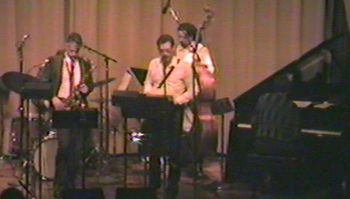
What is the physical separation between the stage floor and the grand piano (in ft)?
1.23

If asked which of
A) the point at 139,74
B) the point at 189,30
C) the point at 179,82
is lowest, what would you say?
the point at 179,82

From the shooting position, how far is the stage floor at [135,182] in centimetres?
678

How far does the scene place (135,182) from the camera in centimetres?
755

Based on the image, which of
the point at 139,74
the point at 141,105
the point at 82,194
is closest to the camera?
the point at 82,194

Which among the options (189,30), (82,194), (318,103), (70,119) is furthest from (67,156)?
(318,103)

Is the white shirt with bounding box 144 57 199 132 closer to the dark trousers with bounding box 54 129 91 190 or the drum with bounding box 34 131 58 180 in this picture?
the dark trousers with bounding box 54 129 91 190

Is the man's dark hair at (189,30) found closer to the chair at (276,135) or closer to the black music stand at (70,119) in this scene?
the chair at (276,135)

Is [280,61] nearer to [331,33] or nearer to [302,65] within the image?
[331,33]

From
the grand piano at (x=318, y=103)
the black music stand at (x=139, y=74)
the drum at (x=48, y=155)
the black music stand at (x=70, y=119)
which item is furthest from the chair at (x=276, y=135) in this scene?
the drum at (x=48, y=155)

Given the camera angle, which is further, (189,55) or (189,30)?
(189,55)

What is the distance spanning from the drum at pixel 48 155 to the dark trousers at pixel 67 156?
1.30ft

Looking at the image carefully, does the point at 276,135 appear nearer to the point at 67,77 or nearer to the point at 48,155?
the point at 67,77

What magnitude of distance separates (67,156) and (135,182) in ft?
3.78

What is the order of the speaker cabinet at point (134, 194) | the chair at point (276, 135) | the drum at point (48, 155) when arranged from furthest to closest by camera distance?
1. the drum at point (48, 155)
2. the chair at point (276, 135)
3. the speaker cabinet at point (134, 194)
